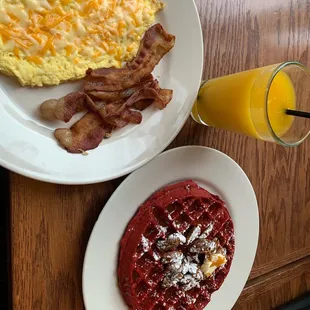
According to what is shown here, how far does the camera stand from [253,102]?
1.19 m

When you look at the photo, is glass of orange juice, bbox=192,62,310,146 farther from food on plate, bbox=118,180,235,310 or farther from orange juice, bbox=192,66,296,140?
food on plate, bbox=118,180,235,310

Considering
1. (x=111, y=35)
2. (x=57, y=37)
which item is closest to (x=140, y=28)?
(x=111, y=35)

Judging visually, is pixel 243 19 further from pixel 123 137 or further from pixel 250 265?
pixel 250 265

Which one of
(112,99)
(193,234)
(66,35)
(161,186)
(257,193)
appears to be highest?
(66,35)

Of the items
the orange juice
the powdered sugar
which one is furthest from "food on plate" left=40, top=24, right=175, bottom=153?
the powdered sugar

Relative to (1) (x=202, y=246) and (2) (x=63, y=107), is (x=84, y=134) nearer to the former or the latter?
(2) (x=63, y=107)

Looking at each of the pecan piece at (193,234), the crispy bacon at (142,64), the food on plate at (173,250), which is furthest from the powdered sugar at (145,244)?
the crispy bacon at (142,64)

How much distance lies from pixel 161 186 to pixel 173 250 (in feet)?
0.54

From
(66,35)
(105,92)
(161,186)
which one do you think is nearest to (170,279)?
(161,186)

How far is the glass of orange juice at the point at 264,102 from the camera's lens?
1.18 metres

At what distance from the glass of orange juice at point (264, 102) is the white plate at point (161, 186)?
0.42 ft

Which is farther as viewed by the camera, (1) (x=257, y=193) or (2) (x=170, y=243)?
(1) (x=257, y=193)

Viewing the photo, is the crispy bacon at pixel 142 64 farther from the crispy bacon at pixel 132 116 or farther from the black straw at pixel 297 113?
the black straw at pixel 297 113

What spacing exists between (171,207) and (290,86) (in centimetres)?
43
